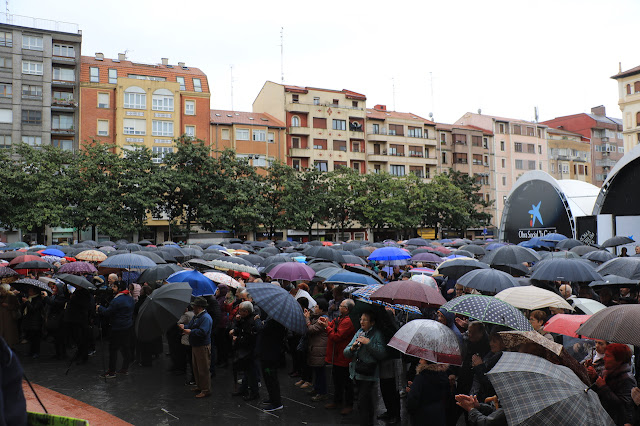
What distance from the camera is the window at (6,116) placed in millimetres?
46719

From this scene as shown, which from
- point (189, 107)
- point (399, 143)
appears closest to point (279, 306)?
point (189, 107)

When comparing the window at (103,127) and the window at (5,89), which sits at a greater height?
the window at (5,89)

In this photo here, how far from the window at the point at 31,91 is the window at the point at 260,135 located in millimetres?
20213

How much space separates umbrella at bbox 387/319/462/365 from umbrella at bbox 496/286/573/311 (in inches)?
89.8

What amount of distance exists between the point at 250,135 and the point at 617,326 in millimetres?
52629

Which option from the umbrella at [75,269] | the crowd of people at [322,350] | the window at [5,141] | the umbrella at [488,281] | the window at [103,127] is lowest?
the crowd of people at [322,350]

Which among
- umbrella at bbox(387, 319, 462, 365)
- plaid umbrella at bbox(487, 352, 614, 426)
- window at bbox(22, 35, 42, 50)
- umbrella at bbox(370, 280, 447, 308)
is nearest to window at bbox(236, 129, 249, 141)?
window at bbox(22, 35, 42, 50)

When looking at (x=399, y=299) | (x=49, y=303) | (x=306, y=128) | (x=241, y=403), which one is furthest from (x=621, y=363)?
(x=306, y=128)

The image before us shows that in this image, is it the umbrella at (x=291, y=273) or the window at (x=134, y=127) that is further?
the window at (x=134, y=127)

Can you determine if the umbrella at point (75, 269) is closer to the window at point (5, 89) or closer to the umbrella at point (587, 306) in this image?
the umbrella at point (587, 306)

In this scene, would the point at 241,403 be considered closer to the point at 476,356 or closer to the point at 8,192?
the point at 476,356

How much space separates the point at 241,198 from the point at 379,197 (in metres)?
15.0

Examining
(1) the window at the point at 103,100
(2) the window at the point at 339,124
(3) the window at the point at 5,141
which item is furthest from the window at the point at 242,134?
(3) the window at the point at 5,141

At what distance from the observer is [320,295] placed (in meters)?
9.98
